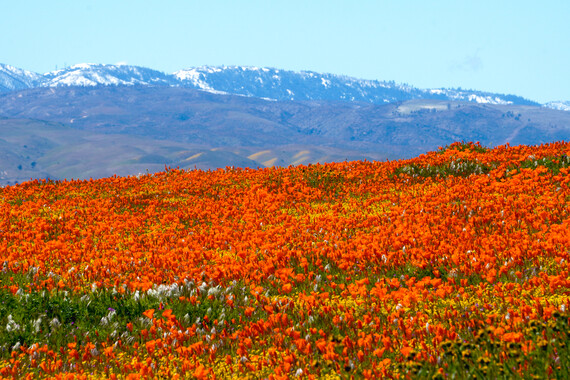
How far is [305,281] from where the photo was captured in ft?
29.0

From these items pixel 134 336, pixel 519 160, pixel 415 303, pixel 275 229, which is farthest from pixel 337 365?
pixel 519 160

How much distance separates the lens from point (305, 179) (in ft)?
59.3

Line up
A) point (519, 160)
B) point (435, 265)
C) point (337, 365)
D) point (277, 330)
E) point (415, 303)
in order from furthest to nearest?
point (519, 160)
point (435, 265)
point (415, 303)
point (277, 330)
point (337, 365)

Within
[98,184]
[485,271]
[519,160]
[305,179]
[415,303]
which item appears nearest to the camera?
[415,303]

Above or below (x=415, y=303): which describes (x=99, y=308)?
below

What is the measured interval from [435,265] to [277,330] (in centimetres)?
339

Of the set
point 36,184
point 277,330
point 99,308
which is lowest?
point 36,184

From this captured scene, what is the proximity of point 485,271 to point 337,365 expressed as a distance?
328cm

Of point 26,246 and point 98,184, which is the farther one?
point 98,184

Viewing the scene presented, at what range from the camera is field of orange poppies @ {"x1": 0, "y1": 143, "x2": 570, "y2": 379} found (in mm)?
5750

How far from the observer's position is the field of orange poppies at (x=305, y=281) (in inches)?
226

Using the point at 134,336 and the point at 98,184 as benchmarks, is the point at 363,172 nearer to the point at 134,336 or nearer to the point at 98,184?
the point at 98,184

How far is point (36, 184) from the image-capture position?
20.7 m

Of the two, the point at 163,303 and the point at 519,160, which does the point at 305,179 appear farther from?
the point at 163,303
